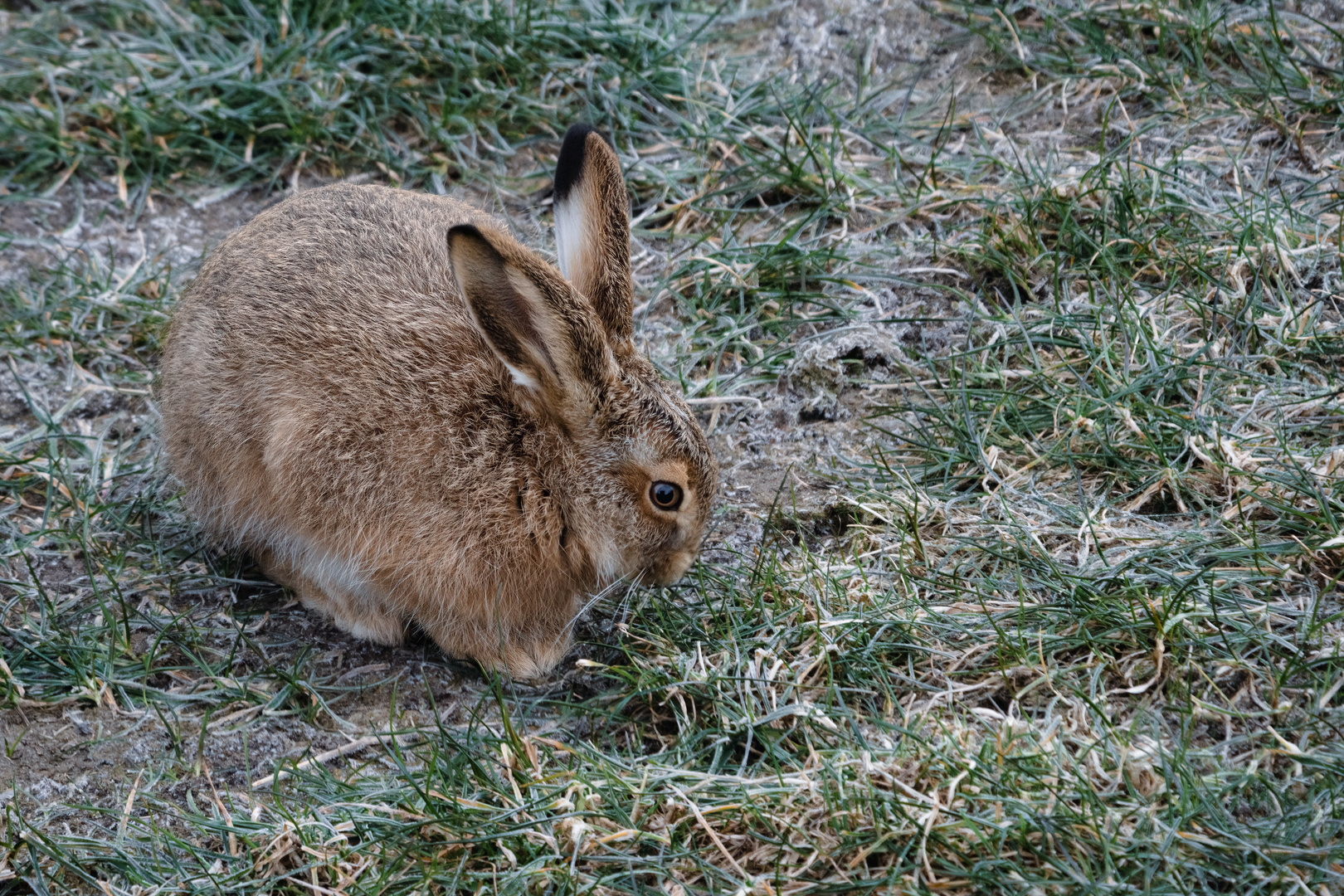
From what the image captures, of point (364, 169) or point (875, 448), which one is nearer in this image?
point (875, 448)

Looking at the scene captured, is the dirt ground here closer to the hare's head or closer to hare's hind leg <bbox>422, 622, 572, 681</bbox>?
hare's hind leg <bbox>422, 622, 572, 681</bbox>

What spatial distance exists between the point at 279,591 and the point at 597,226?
73.9 inches

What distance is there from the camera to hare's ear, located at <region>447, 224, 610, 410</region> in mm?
3680

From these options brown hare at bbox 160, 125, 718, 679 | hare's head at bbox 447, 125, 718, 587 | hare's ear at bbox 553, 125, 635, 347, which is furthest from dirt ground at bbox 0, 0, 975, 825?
hare's ear at bbox 553, 125, 635, 347

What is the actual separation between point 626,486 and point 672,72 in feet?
10.2

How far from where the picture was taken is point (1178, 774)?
9.76ft

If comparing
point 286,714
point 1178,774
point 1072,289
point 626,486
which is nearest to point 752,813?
point 1178,774

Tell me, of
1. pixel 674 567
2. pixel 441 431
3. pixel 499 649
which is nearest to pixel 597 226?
pixel 441 431

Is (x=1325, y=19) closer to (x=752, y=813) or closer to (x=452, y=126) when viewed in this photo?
(x=452, y=126)

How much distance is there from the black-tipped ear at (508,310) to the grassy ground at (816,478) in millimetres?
934

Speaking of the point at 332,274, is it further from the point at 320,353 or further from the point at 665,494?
the point at 665,494

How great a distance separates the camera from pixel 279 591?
4.57m

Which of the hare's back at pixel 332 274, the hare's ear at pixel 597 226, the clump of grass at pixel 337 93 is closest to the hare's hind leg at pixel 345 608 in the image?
the hare's back at pixel 332 274

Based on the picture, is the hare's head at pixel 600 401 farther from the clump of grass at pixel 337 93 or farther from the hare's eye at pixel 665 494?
the clump of grass at pixel 337 93
